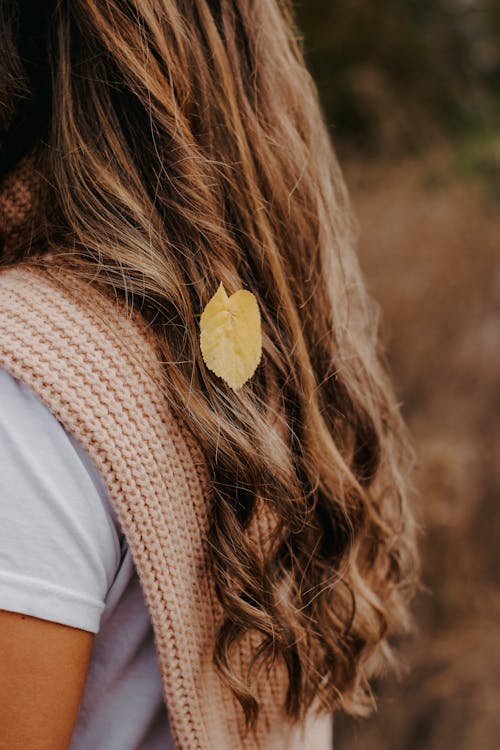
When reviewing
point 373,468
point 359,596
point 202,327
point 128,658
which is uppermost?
point 202,327

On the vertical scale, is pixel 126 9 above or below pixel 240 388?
above

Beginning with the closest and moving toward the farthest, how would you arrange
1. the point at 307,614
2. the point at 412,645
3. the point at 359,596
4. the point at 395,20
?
the point at 307,614 → the point at 359,596 → the point at 412,645 → the point at 395,20

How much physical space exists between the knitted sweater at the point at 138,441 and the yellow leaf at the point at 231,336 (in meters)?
0.07

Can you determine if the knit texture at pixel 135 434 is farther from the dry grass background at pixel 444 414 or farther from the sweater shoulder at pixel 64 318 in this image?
the dry grass background at pixel 444 414

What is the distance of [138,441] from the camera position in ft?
2.62

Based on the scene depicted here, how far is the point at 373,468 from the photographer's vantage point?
1193 millimetres

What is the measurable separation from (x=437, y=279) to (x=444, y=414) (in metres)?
0.61

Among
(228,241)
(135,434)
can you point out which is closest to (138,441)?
(135,434)

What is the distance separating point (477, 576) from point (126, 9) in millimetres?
2462

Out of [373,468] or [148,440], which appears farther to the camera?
[373,468]

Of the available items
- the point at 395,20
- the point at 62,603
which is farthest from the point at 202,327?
the point at 395,20

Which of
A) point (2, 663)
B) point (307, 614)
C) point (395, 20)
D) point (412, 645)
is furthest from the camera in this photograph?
point (395, 20)

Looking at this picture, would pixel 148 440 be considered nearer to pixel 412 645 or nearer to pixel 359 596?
pixel 359 596

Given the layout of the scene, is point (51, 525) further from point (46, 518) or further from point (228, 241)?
point (228, 241)
